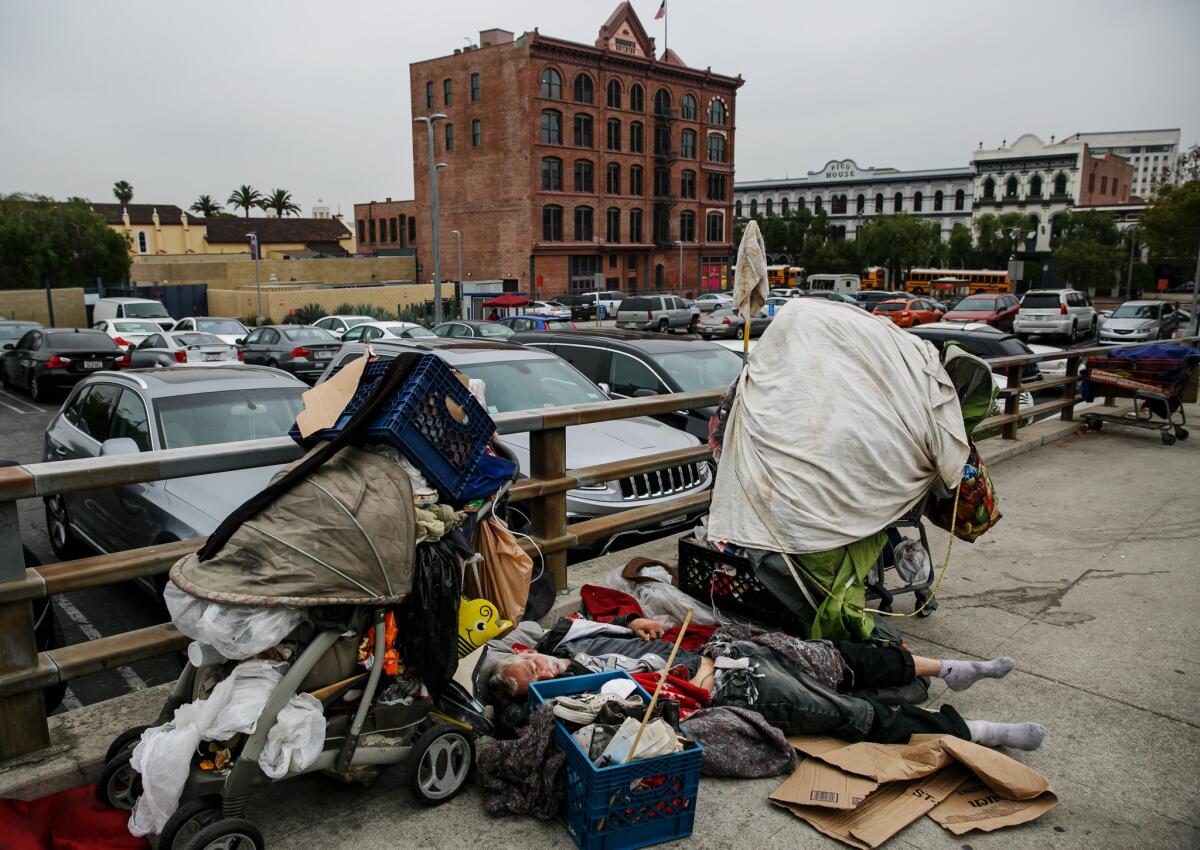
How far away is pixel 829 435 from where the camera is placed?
4492 millimetres

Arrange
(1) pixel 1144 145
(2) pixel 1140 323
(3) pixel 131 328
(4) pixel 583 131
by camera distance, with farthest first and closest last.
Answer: (1) pixel 1144 145, (4) pixel 583 131, (2) pixel 1140 323, (3) pixel 131 328

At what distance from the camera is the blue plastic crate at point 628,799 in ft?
9.56

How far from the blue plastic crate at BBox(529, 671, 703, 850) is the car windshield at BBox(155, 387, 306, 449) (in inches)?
186

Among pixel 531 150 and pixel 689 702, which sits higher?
pixel 531 150

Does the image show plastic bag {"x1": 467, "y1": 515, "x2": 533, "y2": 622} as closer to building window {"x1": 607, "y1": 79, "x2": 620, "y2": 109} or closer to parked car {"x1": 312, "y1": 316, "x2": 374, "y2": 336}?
parked car {"x1": 312, "y1": 316, "x2": 374, "y2": 336}

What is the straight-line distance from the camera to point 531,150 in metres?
65.1

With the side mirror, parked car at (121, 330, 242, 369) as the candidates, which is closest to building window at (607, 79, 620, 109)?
parked car at (121, 330, 242, 369)

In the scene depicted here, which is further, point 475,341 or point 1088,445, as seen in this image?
point 1088,445

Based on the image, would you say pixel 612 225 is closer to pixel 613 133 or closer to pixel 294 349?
pixel 613 133

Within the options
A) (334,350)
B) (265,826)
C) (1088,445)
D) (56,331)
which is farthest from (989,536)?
(56,331)

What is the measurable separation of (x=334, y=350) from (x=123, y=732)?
19.9 metres

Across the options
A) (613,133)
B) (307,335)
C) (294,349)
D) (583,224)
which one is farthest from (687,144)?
(294,349)

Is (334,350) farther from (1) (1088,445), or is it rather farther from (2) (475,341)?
(1) (1088,445)

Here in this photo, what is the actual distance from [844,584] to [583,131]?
6864 cm
